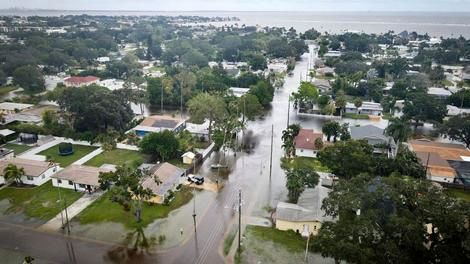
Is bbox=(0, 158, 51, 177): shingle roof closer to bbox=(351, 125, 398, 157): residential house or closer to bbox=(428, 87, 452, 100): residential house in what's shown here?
bbox=(351, 125, 398, 157): residential house

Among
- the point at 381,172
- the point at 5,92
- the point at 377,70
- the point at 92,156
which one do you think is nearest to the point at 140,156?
the point at 92,156

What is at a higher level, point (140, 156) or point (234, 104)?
point (234, 104)

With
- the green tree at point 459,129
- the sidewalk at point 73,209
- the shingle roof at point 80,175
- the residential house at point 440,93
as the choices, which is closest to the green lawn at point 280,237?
the sidewalk at point 73,209

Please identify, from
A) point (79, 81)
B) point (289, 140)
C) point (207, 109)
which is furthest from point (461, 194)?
point (79, 81)

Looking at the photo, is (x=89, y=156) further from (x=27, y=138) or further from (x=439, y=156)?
(x=439, y=156)

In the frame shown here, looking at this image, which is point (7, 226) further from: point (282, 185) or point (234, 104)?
point (234, 104)

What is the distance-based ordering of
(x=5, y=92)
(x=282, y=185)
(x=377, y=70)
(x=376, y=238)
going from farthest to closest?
(x=377, y=70)
(x=5, y=92)
(x=282, y=185)
(x=376, y=238)

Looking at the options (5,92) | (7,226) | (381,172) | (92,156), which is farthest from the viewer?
(5,92)

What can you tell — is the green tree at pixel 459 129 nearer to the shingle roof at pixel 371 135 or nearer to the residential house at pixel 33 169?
the shingle roof at pixel 371 135
